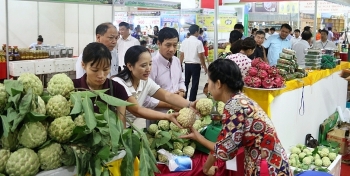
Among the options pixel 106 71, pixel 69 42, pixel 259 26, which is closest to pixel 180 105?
pixel 106 71

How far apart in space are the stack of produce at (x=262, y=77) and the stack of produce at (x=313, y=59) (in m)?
1.94

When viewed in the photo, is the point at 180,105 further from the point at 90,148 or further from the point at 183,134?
the point at 90,148

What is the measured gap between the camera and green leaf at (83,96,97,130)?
128 centimetres

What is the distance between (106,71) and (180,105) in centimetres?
82

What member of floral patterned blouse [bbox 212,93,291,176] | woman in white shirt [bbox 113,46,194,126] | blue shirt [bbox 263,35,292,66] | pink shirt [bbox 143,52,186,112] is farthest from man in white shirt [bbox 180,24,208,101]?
floral patterned blouse [bbox 212,93,291,176]

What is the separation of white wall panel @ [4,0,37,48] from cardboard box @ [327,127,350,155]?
936 cm

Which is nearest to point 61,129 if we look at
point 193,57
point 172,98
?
point 172,98

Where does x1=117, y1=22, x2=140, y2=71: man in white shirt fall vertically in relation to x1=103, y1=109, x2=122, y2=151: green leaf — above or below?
above

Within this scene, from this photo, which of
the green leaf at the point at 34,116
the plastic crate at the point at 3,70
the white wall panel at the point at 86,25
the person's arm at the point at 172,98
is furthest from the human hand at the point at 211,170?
the white wall panel at the point at 86,25

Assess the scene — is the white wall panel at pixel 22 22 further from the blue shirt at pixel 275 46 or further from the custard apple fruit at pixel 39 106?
the custard apple fruit at pixel 39 106

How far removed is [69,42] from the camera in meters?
11.8

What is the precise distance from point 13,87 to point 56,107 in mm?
160

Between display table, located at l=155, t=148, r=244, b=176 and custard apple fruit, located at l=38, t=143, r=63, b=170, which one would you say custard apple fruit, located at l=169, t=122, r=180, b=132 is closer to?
display table, located at l=155, t=148, r=244, b=176

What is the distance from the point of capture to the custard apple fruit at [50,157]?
1.25 m
